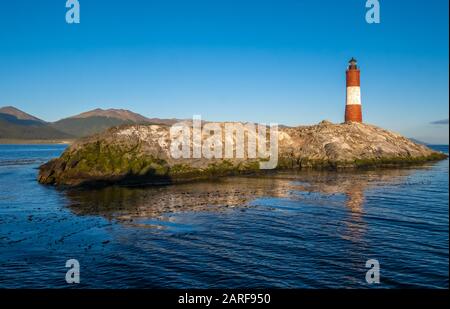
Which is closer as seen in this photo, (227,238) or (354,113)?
(227,238)

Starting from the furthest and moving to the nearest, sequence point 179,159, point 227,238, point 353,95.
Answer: point 353,95, point 179,159, point 227,238

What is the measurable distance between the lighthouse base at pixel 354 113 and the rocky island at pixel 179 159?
9.32 feet

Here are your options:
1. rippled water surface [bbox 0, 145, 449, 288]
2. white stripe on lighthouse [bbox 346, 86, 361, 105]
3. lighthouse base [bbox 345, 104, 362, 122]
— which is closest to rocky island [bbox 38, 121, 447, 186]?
lighthouse base [bbox 345, 104, 362, 122]

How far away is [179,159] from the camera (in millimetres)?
45500

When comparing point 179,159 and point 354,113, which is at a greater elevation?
point 354,113

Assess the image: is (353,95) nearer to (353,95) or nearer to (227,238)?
(353,95)

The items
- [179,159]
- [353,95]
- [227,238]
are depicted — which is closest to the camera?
[227,238]

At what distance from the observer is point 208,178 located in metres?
44.6

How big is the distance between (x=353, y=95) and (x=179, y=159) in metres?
36.2

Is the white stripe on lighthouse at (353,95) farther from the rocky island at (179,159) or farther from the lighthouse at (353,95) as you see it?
the rocky island at (179,159)

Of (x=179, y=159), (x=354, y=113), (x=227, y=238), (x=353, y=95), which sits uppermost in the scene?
Result: (x=353, y=95)

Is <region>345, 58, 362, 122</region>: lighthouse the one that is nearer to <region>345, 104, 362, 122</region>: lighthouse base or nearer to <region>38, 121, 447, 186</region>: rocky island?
<region>345, 104, 362, 122</region>: lighthouse base

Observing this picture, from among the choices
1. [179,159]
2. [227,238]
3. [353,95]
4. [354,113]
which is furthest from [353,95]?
[227,238]

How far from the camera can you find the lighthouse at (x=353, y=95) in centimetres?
6694
